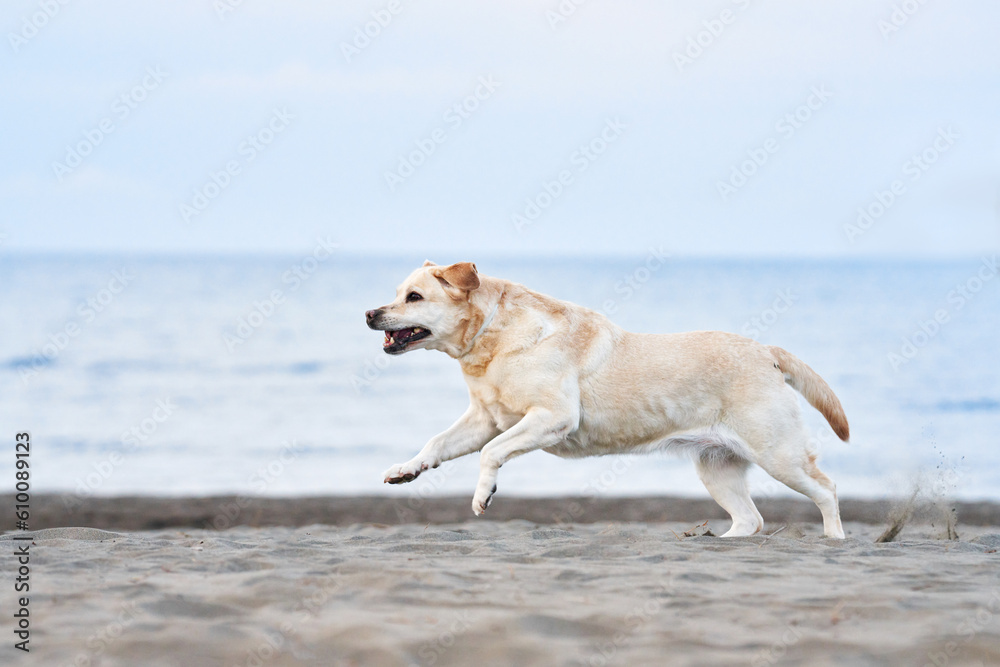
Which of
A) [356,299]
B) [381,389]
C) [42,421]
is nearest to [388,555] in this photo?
[42,421]

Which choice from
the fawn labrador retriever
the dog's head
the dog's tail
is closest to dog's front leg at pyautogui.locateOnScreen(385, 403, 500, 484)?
the fawn labrador retriever

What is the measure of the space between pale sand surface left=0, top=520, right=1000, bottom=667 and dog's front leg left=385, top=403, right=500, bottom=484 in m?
1.18

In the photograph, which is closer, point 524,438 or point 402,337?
point 524,438

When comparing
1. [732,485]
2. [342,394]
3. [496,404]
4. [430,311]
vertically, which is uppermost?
[342,394]

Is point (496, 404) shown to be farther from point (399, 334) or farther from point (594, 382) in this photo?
point (399, 334)

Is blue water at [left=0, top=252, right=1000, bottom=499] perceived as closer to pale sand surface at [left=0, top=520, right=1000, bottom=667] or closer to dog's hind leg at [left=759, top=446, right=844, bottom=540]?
dog's hind leg at [left=759, top=446, right=844, bottom=540]

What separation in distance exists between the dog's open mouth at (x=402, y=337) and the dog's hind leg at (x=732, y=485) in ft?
8.03

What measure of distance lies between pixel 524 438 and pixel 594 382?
0.77 m

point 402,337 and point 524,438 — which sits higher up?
point 402,337

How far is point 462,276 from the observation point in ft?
23.0

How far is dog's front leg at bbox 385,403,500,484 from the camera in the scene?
6.92 metres

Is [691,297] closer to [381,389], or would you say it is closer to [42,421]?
[381,389]

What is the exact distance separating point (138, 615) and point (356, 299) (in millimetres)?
49775

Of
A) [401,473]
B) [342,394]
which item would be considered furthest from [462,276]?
[342,394]
